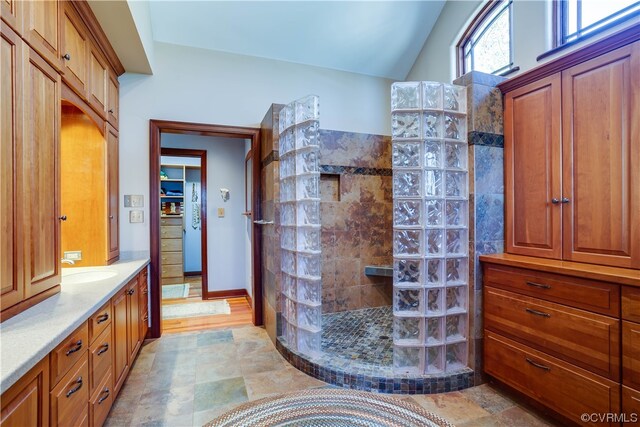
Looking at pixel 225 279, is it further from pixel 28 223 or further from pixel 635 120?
pixel 635 120

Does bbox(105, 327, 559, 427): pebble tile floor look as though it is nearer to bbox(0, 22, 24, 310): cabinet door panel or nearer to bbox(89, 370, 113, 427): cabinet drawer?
bbox(89, 370, 113, 427): cabinet drawer

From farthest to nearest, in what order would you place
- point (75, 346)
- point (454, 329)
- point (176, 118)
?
point (176, 118), point (454, 329), point (75, 346)

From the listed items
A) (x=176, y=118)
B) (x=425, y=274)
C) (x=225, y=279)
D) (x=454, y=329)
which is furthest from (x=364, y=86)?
(x=225, y=279)

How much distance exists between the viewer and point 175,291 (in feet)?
15.2

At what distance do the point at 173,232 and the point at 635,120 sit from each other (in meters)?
5.73

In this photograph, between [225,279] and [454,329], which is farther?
[225,279]

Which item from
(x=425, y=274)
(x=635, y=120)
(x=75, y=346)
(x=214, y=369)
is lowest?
(x=214, y=369)

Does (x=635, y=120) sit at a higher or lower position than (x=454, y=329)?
higher

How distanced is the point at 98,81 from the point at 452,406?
3325mm

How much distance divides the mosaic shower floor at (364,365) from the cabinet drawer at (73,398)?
4.34ft

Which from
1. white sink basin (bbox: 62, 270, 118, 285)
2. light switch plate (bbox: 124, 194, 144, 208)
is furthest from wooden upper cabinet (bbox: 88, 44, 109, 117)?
white sink basin (bbox: 62, 270, 118, 285)

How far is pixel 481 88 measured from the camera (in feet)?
6.72

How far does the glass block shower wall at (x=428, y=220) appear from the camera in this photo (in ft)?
6.55

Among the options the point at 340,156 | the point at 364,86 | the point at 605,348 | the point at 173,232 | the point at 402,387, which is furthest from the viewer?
the point at 173,232
